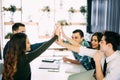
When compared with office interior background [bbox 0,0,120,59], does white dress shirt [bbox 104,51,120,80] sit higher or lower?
lower

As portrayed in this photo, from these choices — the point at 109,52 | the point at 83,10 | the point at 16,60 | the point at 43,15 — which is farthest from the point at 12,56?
the point at 83,10

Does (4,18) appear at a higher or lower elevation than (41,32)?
higher

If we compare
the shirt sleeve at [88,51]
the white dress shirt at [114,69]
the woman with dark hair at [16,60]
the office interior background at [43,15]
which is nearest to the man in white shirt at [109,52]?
the white dress shirt at [114,69]

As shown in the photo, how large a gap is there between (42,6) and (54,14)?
390 millimetres

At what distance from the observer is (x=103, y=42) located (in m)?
2.16

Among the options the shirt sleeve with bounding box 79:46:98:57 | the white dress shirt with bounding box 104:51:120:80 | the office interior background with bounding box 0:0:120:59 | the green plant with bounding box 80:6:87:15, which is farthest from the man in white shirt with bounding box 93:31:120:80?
the green plant with bounding box 80:6:87:15

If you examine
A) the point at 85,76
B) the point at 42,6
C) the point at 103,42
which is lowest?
the point at 85,76

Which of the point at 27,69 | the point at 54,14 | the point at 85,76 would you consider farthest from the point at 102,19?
the point at 27,69

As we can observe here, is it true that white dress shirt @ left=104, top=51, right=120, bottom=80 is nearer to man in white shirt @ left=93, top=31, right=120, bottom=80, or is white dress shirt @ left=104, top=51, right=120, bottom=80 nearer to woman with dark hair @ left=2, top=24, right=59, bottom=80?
man in white shirt @ left=93, top=31, right=120, bottom=80

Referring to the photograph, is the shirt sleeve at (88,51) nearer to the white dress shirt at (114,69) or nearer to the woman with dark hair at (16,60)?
the white dress shirt at (114,69)

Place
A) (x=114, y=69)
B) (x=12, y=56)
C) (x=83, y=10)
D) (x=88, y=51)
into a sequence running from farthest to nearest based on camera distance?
(x=83, y=10), (x=88, y=51), (x=12, y=56), (x=114, y=69)

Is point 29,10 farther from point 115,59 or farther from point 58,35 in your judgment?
point 115,59

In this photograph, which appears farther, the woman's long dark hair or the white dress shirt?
the woman's long dark hair

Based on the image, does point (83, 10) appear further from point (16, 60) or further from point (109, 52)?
point (16, 60)
